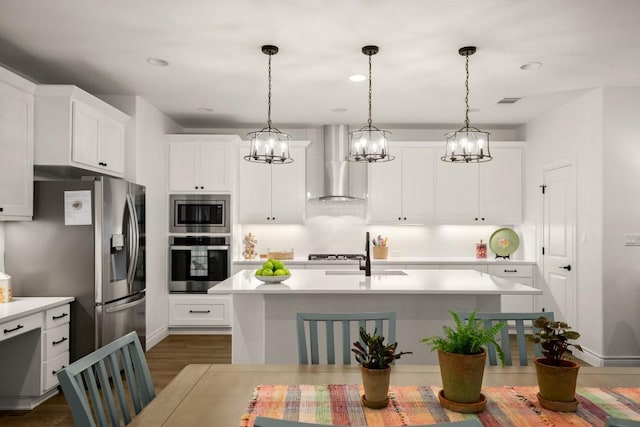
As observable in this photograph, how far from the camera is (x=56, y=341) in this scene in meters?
3.30

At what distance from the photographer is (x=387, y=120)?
5695 millimetres

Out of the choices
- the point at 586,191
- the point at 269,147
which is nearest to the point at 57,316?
the point at 269,147

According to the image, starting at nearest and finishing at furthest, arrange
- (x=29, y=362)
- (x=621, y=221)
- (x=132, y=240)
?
(x=29, y=362) → (x=132, y=240) → (x=621, y=221)

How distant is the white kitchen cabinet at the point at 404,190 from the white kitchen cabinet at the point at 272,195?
948 millimetres

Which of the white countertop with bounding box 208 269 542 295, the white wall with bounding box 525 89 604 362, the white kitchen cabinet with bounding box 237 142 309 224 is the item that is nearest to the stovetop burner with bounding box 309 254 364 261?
the white kitchen cabinet with bounding box 237 142 309 224

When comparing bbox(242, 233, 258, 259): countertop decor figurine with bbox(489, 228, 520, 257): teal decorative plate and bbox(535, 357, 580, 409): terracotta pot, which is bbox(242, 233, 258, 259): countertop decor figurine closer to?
bbox(489, 228, 520, 257): teal decorative plate

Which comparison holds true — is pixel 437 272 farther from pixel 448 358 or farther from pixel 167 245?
pixel 167 245

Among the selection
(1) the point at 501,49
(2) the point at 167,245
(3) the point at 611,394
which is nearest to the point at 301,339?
(3) the point at 611,394

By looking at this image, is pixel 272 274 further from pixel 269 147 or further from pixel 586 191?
pixel 586 191

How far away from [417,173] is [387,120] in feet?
2.58

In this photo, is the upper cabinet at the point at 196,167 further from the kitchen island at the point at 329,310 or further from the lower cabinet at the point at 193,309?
the kitchen island at the point at 329,310

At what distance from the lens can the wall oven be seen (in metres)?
5.33

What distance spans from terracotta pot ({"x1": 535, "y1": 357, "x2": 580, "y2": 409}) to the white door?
145 inches

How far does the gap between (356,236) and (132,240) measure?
9.80 feet
